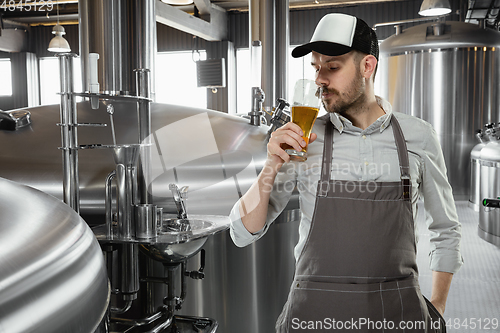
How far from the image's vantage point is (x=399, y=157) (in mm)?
1173

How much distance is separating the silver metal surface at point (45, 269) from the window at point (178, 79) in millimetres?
9662

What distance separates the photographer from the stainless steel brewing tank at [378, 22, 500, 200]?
254 inches

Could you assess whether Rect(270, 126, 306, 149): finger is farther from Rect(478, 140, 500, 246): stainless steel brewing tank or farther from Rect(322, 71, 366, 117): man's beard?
Rect(478, 140, 500, 246): stainless steel brewing tank

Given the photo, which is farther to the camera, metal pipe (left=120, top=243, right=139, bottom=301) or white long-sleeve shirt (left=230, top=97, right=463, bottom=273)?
metal pipe (left=120, top=243, right=139, bottom=301)

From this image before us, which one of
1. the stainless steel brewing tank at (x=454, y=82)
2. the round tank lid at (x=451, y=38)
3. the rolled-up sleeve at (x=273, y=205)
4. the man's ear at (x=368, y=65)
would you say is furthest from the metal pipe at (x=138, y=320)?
the round tank lid at (x=451, y=38)

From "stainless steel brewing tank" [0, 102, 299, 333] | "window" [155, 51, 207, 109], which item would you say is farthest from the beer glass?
"window" [155, 51, 207, 109]

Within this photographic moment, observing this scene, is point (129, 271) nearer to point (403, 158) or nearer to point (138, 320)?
point (138, 320)

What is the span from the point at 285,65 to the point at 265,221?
373 centimetres

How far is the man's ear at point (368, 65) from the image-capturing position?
1179 millimetres

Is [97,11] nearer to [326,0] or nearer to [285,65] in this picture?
[285,65]

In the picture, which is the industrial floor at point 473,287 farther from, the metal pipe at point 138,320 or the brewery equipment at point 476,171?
the metal pipe at point 138,320

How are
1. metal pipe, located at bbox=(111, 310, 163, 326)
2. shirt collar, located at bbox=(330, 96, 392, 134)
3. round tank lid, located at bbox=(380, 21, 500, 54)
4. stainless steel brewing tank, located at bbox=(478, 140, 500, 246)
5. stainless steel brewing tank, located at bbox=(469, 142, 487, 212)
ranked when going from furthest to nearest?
round tank lid, located at bbox=(380, 21, 500, 54) < stainless steel brewing tank, located at bbox=(469, 142, 487, 212) < stainless steel brewing tank, located at bbox=(478, 140, 500, 246) < metal pipe, located at bbox=(111, 310, 163, 326) < shirt collar, located at bbox=(330, 96, 392, 134)

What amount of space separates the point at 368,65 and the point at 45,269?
3.00ft

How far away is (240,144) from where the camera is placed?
259 centimetres
